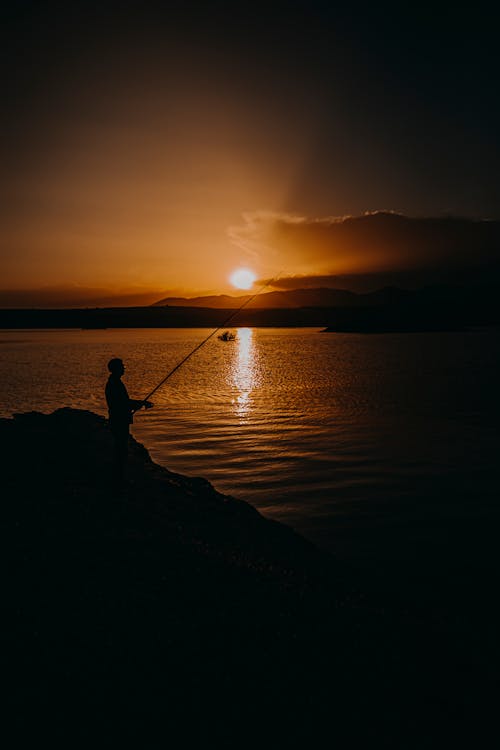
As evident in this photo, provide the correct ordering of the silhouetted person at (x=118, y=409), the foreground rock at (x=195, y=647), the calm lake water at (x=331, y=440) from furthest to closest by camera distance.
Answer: the calm lake water at (x=331, y=440) → the silhouetted person at (x=118, y=409) → the foreground rock at (x=195, y=647)

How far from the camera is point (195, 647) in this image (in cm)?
470

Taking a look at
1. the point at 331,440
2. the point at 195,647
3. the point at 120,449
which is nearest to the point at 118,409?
the point at 120,449

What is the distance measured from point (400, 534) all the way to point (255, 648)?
618cm

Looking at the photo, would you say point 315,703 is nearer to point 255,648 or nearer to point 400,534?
point 255,648

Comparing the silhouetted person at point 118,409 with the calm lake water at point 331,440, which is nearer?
the silhouetted person at point 118,409

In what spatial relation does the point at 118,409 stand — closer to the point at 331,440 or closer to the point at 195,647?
the point at 195,647

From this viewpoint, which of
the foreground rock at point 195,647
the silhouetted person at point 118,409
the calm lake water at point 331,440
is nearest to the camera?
the foreground rock at point 195,647

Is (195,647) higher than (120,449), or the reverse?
(120,449)

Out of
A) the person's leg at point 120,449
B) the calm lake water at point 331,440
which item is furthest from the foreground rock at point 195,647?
the calm lake water at point 331,440

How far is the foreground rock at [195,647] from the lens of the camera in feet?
13.1

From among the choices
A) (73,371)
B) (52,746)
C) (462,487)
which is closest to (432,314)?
(73,371)

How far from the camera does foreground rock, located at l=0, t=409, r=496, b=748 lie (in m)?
4.00

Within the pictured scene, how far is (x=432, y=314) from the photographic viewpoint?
588ft

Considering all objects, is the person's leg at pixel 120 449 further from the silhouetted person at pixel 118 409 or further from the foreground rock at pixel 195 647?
the foreground rock at pixel 195 647
